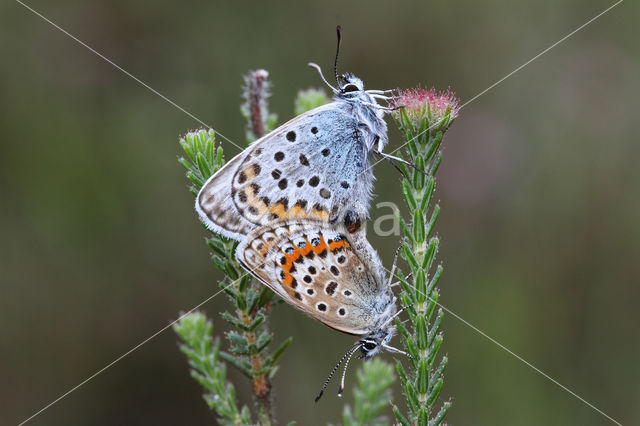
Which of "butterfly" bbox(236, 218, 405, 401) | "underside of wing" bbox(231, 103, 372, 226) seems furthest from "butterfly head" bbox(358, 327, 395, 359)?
"underside of wing" bbox(231, 103, 372, 226)

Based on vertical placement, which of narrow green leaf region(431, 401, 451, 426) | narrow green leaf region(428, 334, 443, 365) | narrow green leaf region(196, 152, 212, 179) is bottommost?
narrow green leaf region(431, 401, 451, 426)

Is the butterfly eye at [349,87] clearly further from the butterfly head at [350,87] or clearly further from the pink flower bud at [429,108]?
the pink flower bud at [429,108]

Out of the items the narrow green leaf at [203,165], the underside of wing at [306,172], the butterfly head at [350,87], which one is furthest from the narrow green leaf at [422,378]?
the butterfly head at [350,87]

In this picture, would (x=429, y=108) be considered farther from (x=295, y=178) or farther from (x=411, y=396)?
(x=411, y=396)

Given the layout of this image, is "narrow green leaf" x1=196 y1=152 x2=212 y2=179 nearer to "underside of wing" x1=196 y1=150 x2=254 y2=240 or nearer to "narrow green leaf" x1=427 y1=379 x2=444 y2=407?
"underside of wing" x1=196 y1=150 x2=254 y2=240

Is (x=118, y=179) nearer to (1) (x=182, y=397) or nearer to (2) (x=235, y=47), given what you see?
(2) (x=235, y=47)

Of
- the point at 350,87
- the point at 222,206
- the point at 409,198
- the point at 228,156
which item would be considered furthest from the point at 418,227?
the point at 228,156

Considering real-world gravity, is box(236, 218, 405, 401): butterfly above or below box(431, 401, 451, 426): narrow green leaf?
above
